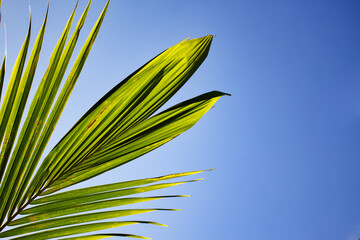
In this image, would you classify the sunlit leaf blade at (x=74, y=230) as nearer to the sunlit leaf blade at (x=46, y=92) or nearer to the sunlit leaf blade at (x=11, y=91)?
the sunlit leaf blade at (x=46, y=92)

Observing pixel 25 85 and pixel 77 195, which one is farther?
pixel 77 195

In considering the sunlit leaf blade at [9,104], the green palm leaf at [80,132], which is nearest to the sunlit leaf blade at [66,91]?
the green palm leaf at [80,132]

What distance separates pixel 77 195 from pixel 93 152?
16cm

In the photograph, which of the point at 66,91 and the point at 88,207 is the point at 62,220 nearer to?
the point at 88,207

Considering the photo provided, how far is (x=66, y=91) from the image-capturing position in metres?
0.85

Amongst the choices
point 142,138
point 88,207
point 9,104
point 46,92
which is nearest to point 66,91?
point 46,92

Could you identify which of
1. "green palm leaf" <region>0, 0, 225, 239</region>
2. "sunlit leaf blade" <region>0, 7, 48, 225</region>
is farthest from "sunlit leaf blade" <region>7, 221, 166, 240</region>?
"sunlit leaf blade" <region>0, 7, 48, 225</region>

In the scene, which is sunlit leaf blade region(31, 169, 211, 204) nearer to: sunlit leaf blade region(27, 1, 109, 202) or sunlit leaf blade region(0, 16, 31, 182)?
sunlit leaf blade region(27, 1, 109, 202)

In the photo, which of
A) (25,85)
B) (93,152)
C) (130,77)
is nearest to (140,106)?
(130,77)

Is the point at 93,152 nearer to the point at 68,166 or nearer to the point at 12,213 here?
the point at 68,166

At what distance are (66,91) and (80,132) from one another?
0.14 m

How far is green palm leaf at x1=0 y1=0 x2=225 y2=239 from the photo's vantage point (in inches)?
31.5

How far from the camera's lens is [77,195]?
924mm

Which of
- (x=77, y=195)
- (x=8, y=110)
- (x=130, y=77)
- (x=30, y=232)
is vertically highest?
(x=130, y=77)
